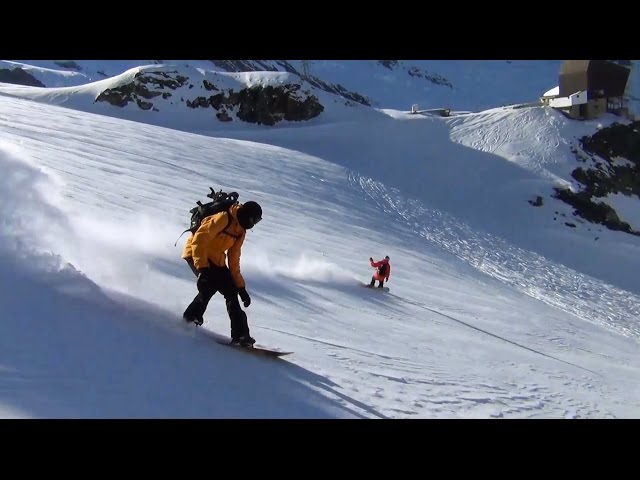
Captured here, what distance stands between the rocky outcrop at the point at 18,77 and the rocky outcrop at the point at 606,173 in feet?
173

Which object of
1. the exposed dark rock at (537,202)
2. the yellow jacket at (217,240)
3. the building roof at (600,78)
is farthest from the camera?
the building roof at (600,78)

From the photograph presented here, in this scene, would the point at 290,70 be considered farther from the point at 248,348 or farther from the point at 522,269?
the point at 248,348

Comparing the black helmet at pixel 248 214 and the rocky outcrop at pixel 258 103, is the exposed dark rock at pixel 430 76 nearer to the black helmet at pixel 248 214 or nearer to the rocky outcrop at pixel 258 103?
the rocky outcrop at pixel 258 103

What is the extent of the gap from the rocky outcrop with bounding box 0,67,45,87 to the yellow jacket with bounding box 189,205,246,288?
211ft

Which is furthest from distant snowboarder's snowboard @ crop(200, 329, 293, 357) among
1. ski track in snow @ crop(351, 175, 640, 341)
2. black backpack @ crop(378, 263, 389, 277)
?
ski track in snow @ crop(351, 175, 640, 341)

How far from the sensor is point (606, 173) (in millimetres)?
38812

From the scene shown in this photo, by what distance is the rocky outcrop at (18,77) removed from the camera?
61250 mm

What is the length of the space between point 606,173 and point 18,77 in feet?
183

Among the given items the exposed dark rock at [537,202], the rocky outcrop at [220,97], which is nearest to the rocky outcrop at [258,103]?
the rocky outcrop at [220,97]

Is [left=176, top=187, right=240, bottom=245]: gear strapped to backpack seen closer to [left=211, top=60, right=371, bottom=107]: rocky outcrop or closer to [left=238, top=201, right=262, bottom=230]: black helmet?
[left=238, top=201, right=262, bottom=230]: black helmet

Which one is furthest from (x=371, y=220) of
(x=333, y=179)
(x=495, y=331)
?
(x=495, y=331)

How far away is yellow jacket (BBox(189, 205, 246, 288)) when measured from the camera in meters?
5.83
